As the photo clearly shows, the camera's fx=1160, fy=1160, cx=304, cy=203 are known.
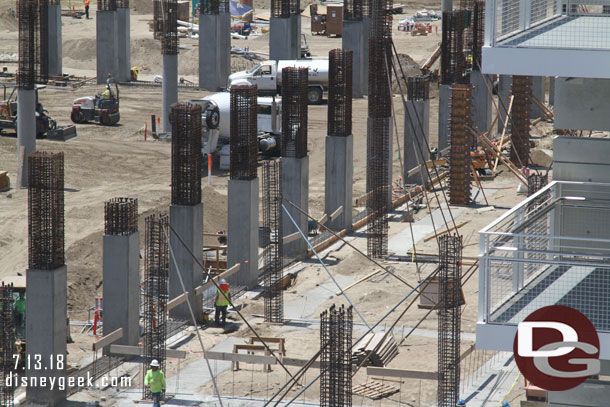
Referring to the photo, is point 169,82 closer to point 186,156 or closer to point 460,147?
point 460,147

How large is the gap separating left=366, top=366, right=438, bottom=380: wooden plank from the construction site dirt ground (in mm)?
491

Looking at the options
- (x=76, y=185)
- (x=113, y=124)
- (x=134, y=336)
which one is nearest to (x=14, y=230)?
(x=76, y=185)

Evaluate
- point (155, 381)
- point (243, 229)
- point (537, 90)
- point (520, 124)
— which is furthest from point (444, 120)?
point (155, 381)

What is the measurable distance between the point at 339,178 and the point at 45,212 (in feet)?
40.0

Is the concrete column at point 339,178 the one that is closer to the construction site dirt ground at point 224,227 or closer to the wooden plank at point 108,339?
the construction site dirt ground at point 224,227

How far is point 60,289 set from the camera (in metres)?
19.2

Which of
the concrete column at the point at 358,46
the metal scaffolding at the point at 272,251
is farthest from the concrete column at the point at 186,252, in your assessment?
the concrete column at the point at 358,46

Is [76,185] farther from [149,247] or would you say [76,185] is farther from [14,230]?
[149,247]

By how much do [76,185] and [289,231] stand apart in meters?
9.20

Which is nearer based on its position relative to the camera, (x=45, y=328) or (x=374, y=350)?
(x=45, y=328)

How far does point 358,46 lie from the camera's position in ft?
161

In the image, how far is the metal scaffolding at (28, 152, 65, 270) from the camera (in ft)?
62.8

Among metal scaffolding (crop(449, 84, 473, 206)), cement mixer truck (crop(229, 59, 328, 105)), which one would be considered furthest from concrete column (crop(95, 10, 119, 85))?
metal scaffolding (crop(449, 84, 473, 206))

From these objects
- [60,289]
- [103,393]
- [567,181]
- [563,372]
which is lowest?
[103,393]
